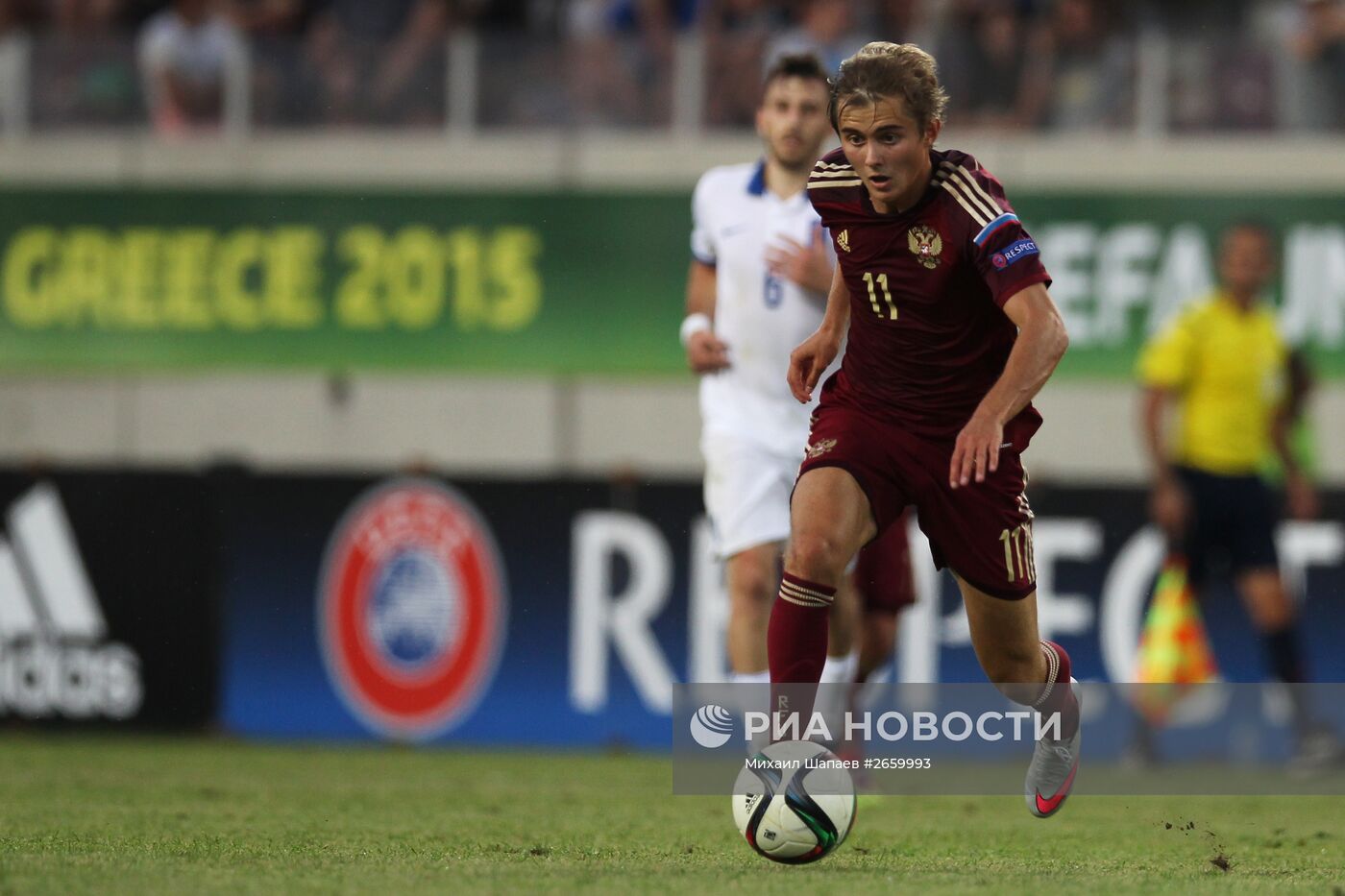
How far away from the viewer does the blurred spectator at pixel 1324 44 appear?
46.8 ft

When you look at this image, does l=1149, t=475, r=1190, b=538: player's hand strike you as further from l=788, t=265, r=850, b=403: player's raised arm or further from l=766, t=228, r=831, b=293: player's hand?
l=788, t=265, r=850, b=403: player's raised arm

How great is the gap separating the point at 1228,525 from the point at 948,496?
17.1 ft

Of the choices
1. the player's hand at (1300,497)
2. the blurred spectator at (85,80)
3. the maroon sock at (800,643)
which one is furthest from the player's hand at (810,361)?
the blurred spectator at (85,80)

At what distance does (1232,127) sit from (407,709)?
7374mm

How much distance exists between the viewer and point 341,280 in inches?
618

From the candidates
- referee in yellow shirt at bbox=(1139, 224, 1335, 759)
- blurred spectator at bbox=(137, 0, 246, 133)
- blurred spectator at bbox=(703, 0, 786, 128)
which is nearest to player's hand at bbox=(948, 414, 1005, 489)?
referee in yellow shirt at bbox=(1139, 224, 1335, 759)

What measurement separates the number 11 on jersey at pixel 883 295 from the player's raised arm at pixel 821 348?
0.27m

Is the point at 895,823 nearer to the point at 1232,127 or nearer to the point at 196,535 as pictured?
the point at 196,535

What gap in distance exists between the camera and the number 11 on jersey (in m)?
5.67

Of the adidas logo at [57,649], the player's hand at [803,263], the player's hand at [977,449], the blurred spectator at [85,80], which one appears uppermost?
the blurred spectator at [85,80]

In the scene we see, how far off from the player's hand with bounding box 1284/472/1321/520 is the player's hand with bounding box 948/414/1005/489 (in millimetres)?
5948

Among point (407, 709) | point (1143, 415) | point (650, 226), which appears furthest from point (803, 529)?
point (650, 226)

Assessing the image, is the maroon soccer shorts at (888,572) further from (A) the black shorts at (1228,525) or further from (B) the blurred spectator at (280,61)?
(B) the blurred spectator at (280,61)

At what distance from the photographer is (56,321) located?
1579 cm
